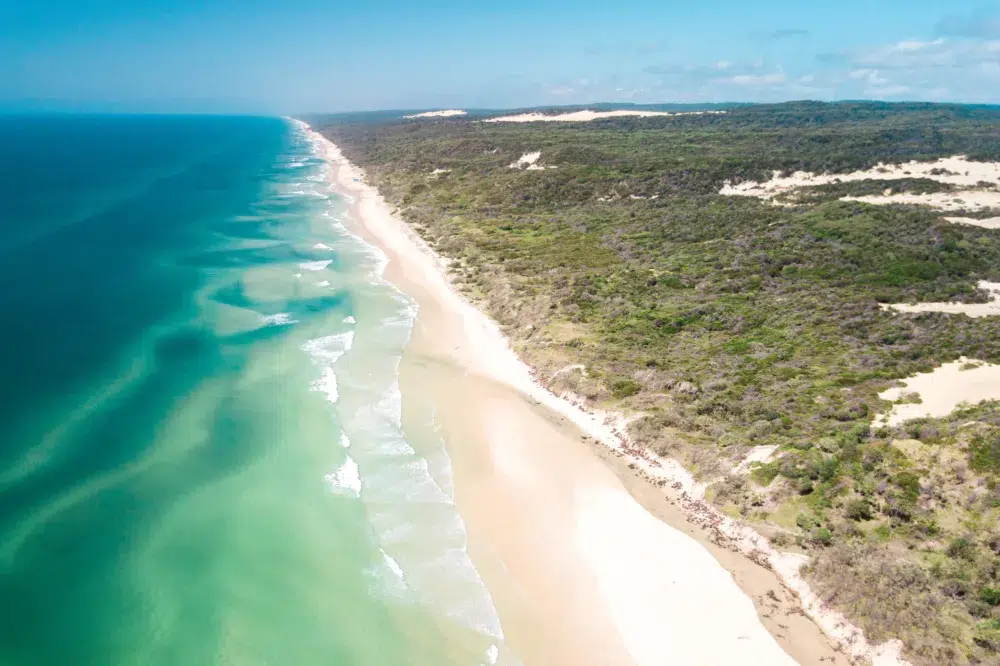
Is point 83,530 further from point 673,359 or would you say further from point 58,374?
point 673,359

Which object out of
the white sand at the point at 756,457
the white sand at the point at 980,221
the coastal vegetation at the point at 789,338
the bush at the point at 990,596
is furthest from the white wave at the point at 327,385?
the white sand at the point at 980,221

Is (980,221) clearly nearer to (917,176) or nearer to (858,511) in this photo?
(917,176)

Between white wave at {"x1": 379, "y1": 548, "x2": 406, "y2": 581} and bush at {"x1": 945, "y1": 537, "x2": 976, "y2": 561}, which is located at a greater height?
bush at {"x1": 945, "y1": 537, "x2": 976, "y2": 561}

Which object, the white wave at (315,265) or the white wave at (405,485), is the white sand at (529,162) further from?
the white wave at (405,485)

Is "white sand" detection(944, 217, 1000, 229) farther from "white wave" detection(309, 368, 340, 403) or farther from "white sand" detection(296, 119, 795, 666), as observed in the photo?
"white wave" detection(309, 368, 340, 403)

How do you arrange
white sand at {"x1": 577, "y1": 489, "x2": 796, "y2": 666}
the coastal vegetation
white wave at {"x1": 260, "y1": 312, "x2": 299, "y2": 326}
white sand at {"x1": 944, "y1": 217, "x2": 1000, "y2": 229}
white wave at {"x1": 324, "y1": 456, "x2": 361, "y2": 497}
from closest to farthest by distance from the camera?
1. white sand at {"x1": 577, "y1": 489, "x2": 796, "y2": 666}
2. the coastal vegetation
3. white wave at {"x1": 324, "y1": 456, "x2": 361, "y2": 497}
4. white wave at {"x1": 260, "y1": 312, "x2": 299, "y2": 326}
5. white sand at {"x1": 944, "y1": 217, "x2": 1000, "y2": 229}

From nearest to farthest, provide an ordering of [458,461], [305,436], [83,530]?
[83,530] < [458,461] < [305,436]

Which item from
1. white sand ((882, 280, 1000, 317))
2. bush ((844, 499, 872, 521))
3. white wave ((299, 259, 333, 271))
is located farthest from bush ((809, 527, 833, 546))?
white wave ((299, 259, 333, 271))

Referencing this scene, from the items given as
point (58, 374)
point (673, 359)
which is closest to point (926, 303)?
point (673, 359)

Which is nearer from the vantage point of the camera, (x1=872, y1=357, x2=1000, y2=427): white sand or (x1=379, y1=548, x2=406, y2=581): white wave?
(x1=379, y1=548, x2=406, y2=581): white wave
